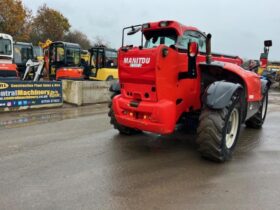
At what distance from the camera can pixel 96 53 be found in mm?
17078

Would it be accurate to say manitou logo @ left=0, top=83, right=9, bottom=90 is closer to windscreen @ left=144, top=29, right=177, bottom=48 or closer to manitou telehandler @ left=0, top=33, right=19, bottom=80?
manitou telehandler @ left=0, top=33, right=19, bottom=80

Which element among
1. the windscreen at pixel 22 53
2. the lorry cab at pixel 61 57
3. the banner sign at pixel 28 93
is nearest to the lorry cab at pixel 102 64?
the lorry cab at pixel 61 57

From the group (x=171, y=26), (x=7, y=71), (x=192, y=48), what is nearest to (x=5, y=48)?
(x=7, y=71)

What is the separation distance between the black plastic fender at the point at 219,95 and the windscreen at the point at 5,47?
1292cm

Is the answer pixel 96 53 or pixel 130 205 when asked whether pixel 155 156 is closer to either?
pixel 130 205

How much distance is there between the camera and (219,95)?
16.6ft

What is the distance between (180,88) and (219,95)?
670mm

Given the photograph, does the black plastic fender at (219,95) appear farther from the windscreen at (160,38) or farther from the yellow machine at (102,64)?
the yellow machine at (102,64)

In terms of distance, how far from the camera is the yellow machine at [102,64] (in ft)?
55.3

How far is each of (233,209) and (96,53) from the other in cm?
1454

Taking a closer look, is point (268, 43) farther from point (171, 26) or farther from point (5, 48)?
point (5, 48)

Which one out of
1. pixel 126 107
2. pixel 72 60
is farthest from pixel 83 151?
pixel 72 60

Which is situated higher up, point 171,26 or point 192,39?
point 171,26

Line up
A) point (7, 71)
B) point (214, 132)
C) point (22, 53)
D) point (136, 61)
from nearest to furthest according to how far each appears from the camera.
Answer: point (214, 132), point (136, 61), point (7, 71), point (22, 53)
